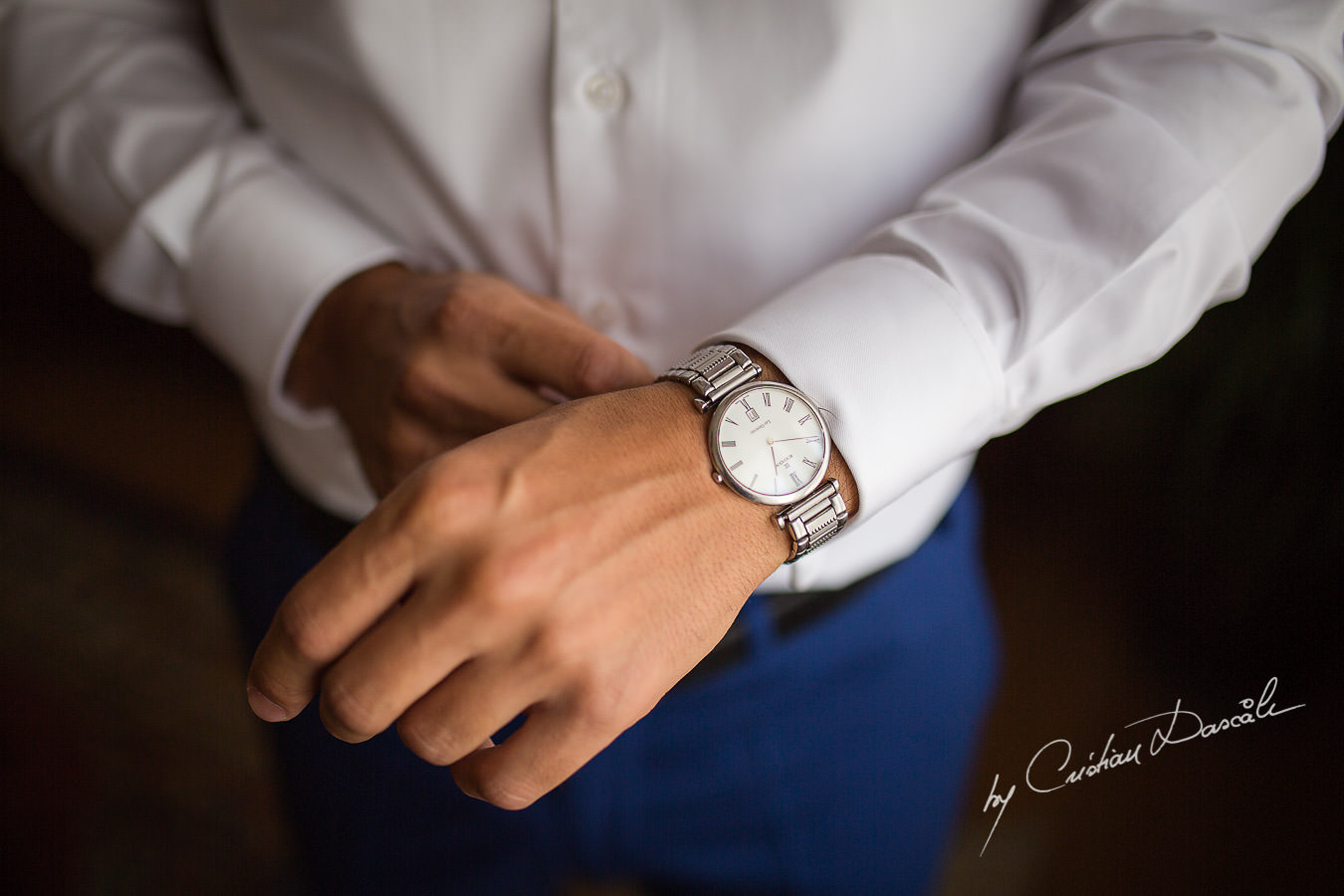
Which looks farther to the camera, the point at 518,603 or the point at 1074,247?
the point at 1074,247

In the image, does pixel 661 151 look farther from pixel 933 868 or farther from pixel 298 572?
pixel 933 868

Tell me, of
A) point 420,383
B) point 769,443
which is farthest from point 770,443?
point 420,383

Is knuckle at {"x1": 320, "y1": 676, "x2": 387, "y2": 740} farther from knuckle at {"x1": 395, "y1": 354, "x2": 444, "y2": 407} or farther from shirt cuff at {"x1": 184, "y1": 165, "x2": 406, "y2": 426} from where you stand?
shirt cuff at {"x1": 184, "y1": 165, "x2": 406, "y2": 426}

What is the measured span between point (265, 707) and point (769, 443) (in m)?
0.43

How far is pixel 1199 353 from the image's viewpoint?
103 cm

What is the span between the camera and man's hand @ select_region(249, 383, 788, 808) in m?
0.52

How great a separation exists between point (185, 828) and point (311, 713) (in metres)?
1.35

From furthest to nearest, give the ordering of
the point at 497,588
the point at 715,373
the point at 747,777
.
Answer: the point at 747,777 < the point at 715,373 < the point at 497,588

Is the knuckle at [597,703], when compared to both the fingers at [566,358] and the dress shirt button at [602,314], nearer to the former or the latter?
the fingers at [566,358]

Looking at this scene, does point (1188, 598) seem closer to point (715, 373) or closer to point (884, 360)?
point (884, 360)

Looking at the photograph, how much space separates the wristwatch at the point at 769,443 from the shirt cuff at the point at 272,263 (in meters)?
0.45

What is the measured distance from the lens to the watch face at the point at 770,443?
23.4 inches

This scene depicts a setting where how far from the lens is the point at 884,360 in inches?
25.0

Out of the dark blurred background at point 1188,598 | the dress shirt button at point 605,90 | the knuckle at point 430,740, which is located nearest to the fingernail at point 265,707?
the knuckle at point 430,740
